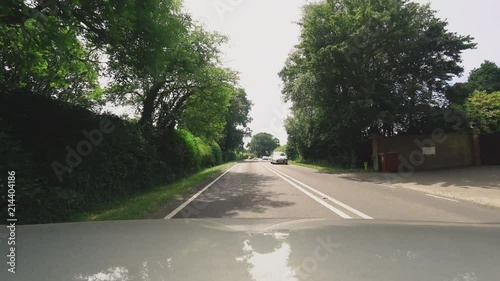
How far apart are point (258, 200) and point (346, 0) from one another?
18614mm

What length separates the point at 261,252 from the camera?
3135 mm

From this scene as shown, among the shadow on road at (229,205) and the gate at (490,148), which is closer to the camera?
the shadow on road at (229,205)

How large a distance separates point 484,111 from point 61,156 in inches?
1148

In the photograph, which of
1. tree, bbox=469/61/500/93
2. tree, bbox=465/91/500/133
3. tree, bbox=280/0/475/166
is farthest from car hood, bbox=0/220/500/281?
tree, bbox=469/61/500/93

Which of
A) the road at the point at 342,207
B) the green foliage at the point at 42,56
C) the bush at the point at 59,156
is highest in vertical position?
the green foliage at the point at 42,56

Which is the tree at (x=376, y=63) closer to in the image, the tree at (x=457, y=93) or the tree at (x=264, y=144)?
the tree at (x=457, y=93)

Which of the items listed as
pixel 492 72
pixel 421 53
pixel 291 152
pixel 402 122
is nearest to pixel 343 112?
pixel 402 122

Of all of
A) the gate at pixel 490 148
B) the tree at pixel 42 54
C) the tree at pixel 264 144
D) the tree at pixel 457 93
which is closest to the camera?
the tree at pixel 42 54

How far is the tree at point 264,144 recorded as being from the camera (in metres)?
152

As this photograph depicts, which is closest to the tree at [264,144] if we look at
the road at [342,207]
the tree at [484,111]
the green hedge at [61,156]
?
the tree at [484,111]

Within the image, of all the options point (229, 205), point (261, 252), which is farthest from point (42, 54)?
point (261, 252)

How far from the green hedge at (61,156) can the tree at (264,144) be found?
138 metres

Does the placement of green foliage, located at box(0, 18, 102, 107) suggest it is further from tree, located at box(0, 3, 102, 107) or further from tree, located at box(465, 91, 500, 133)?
tree, located at box(465, 91, 500, 133)

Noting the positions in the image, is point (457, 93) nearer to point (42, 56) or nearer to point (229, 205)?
Result: point (229, 205)
